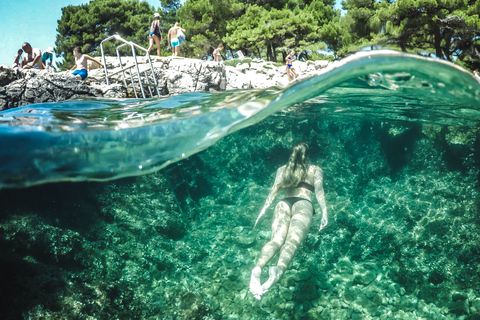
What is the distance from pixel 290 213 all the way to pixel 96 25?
47.9 meters

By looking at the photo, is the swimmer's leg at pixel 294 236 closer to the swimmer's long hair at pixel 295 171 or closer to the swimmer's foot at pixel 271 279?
the swimmer's foot at pixel 271 279

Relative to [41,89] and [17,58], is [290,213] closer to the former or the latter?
[41,89]

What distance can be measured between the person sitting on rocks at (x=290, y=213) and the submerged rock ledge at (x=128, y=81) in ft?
6.70

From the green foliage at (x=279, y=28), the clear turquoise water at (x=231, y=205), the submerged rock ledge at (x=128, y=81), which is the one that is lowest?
the clear turquoise water at (x=231, y=205)

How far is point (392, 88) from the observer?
745 cm

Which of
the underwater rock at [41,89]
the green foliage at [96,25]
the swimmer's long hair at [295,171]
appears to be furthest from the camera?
the green foliage at [96,25]

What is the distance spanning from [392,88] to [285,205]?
11.5 feet

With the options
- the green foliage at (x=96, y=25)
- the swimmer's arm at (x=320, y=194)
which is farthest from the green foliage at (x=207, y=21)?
the swimmer's arm at (x=320, y=194)

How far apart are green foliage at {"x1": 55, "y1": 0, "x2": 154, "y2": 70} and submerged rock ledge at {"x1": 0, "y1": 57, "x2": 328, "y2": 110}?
27.8 metres

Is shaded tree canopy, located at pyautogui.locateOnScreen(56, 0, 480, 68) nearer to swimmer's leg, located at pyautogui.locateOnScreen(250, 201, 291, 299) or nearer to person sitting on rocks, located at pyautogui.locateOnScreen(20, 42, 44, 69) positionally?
swimmer's leg, located at pyautogui.locateOnScreen(250, 201, 291, 299)

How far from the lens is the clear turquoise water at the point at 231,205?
257 inches

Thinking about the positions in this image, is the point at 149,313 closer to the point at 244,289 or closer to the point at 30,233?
the point at 244,289

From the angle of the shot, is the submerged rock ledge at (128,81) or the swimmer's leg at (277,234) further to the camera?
the submerged rock ledge at (128,81)

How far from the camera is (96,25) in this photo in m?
45.9
